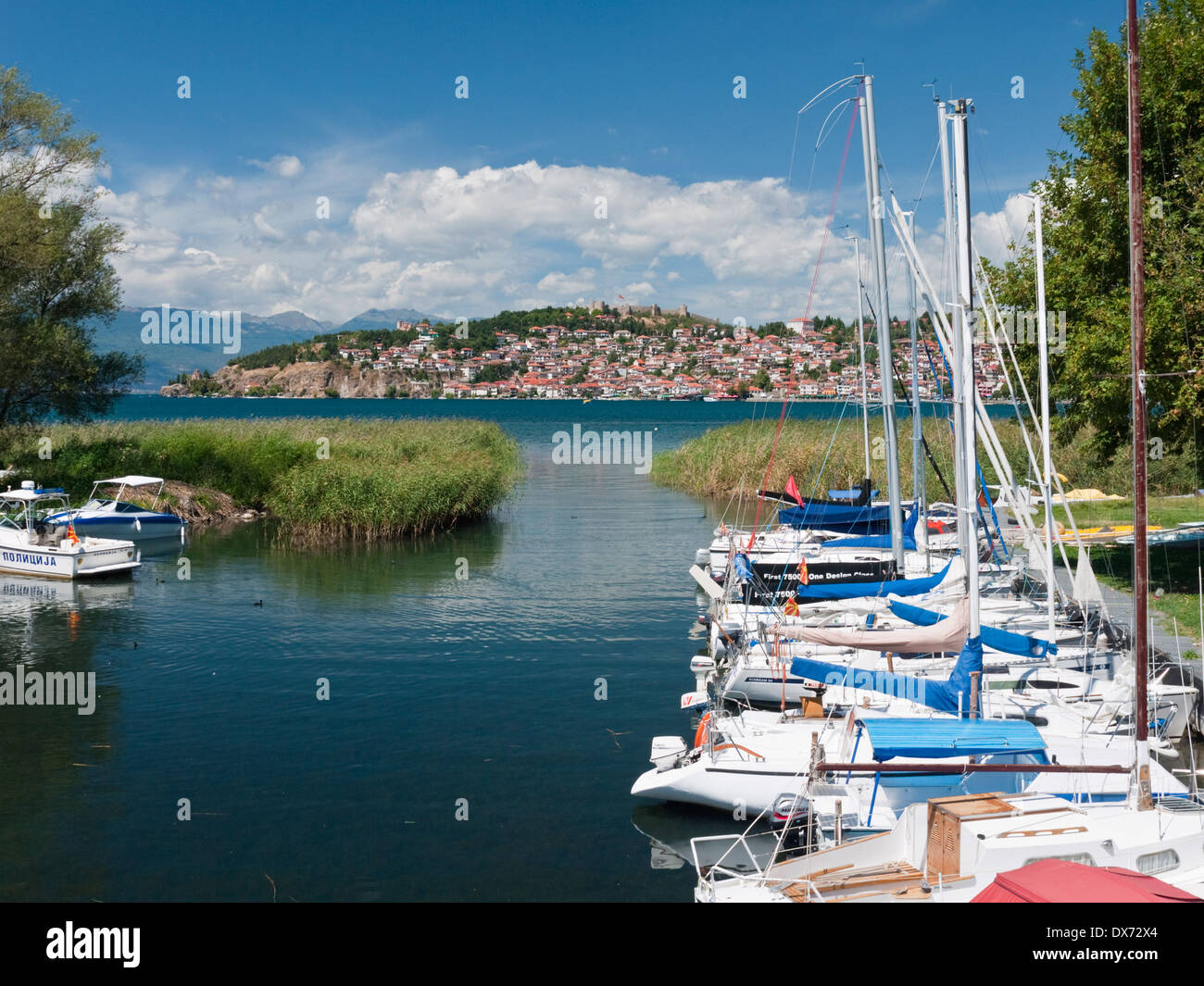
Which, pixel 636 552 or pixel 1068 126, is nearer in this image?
pixel 1068 126

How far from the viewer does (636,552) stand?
33.6 metres

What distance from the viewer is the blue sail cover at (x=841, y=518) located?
97.1ft

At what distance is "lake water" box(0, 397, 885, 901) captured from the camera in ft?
38.7

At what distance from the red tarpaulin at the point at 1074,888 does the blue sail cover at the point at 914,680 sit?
6059 mm

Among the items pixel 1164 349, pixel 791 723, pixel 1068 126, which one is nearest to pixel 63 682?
pixel 791 723

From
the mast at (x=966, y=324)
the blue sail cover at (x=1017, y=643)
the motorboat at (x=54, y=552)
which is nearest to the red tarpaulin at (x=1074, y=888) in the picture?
the mast at (x=966, y=324)

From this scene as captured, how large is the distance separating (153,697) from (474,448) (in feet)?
91.6

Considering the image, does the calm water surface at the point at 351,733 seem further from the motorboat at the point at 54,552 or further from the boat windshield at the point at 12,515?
the boat windshield at the point at 12,515

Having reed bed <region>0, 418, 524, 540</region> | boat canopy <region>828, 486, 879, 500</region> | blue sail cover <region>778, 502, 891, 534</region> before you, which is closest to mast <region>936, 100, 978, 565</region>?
blue sail cover <region>778, 502, 891, 534</region>

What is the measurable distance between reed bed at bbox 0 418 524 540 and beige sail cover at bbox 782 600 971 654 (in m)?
23.0

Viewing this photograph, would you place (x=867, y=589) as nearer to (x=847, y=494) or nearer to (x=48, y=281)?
(x=847, y=494)

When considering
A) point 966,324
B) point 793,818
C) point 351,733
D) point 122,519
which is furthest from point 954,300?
point 122,519
